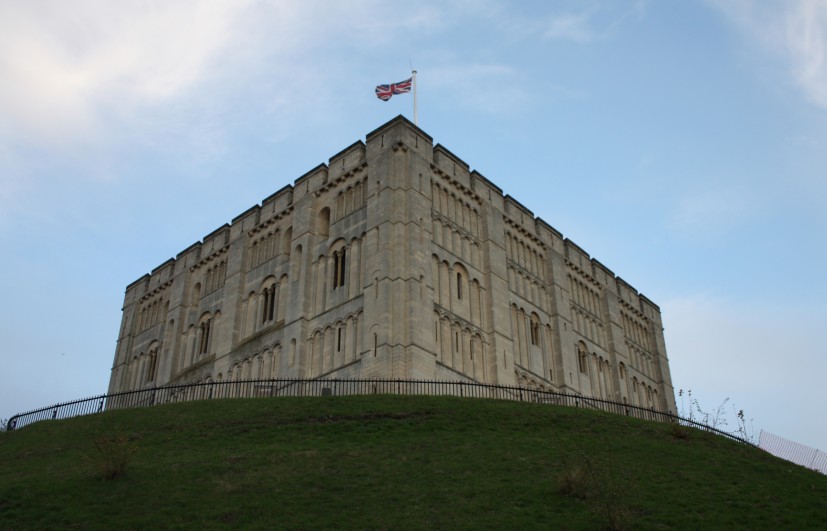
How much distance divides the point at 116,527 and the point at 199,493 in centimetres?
272

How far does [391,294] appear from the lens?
43344 mm

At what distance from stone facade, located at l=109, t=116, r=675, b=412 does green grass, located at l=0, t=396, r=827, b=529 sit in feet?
31.8

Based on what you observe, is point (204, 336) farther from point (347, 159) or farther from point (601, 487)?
point (601, 487)

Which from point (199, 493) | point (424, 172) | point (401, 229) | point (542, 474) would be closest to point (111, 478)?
point (199, 493)

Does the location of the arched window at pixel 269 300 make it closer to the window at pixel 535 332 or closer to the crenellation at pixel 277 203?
the crenellation at pixel 277 203

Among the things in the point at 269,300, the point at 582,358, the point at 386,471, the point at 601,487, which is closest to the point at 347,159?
the point at 269,300

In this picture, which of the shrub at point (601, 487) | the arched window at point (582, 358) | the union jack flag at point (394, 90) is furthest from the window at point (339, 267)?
the shrub at point (601, 487)

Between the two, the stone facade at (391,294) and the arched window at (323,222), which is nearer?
the stone facade at (391,294)

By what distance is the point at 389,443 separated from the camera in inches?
1139

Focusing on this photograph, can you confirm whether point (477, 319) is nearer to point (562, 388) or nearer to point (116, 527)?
point (562, 388)

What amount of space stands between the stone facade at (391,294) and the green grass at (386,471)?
31.8ft

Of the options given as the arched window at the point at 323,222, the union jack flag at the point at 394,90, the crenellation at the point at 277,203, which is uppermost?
the union jack flag at the point at 394,90

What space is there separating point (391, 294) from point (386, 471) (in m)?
18.3

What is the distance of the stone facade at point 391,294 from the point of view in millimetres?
44656
